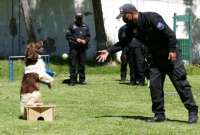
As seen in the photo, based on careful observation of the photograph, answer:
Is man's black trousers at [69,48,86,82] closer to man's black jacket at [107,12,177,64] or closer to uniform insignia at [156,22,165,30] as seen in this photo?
man's black jacket at [107,12,177,64]

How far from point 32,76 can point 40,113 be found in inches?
30.1

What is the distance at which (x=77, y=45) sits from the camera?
1873 cm

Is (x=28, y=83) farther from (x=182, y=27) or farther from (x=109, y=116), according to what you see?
(x=182, y=27)

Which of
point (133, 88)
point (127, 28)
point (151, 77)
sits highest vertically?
point (127, 28)

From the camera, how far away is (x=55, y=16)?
29469 millimetres

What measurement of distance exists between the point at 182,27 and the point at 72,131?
66.5 feet

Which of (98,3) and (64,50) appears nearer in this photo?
(98,3)

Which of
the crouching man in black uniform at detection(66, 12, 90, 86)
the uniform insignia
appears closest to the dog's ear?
the uniform insignia

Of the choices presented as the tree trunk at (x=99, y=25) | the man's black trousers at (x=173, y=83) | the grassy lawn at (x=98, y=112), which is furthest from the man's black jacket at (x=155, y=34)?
the tree trunk at (x=99, y=25)

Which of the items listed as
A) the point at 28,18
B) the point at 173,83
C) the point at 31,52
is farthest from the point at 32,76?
the point at 28,18

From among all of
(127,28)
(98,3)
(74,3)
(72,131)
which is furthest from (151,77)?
(74,3)

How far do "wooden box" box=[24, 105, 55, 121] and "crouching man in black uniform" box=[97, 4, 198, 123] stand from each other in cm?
124

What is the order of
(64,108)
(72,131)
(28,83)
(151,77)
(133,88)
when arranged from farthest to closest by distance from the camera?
(133,88), (64,108), (28,83), (151,77), (72,131)

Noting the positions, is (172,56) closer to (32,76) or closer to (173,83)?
(173,83)
